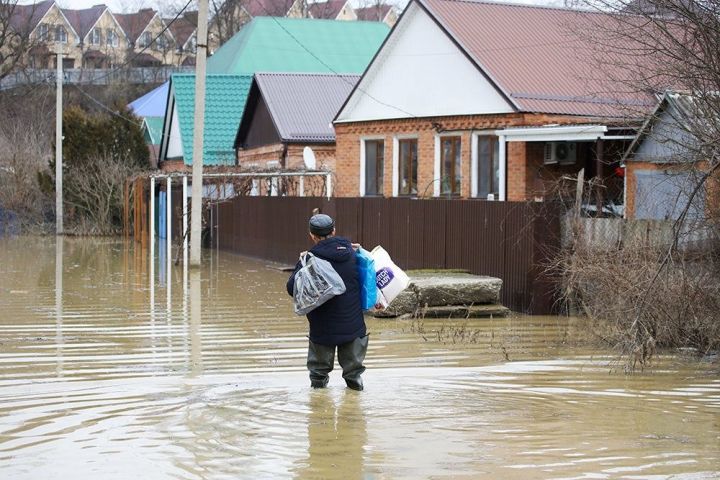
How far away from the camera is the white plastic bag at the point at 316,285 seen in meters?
10.7

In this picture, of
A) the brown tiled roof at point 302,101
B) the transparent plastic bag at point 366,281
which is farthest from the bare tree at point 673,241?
the brown tiled roof at point 302,101

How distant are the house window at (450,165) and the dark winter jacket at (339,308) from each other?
1886 cm

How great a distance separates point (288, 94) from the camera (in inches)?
1617

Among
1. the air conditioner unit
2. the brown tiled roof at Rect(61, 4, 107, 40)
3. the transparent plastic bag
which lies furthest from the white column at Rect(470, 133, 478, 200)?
the brown tiled roof at Rect(61, 4, 107, 40)

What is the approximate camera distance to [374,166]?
33.7m

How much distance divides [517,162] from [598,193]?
792 centimetres

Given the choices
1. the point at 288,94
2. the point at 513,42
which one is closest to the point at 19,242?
the point at 288,94

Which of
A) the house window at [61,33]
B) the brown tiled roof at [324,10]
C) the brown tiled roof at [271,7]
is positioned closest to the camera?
the brown tiled roof at [271,7]

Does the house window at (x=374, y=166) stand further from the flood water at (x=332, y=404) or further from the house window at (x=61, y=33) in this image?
the house window at (x=61, y=33)

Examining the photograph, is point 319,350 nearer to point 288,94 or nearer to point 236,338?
point 236,338

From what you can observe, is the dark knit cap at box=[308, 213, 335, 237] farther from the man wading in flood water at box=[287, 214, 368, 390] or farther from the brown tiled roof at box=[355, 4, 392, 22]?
the brown tiled roof at box=[355, 4, 392, 22]

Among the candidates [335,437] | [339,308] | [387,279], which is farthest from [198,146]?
[335,437]

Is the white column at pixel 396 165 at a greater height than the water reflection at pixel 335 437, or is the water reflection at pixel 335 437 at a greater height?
the white column at pixel 396 165

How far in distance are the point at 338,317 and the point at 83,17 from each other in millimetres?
105998
